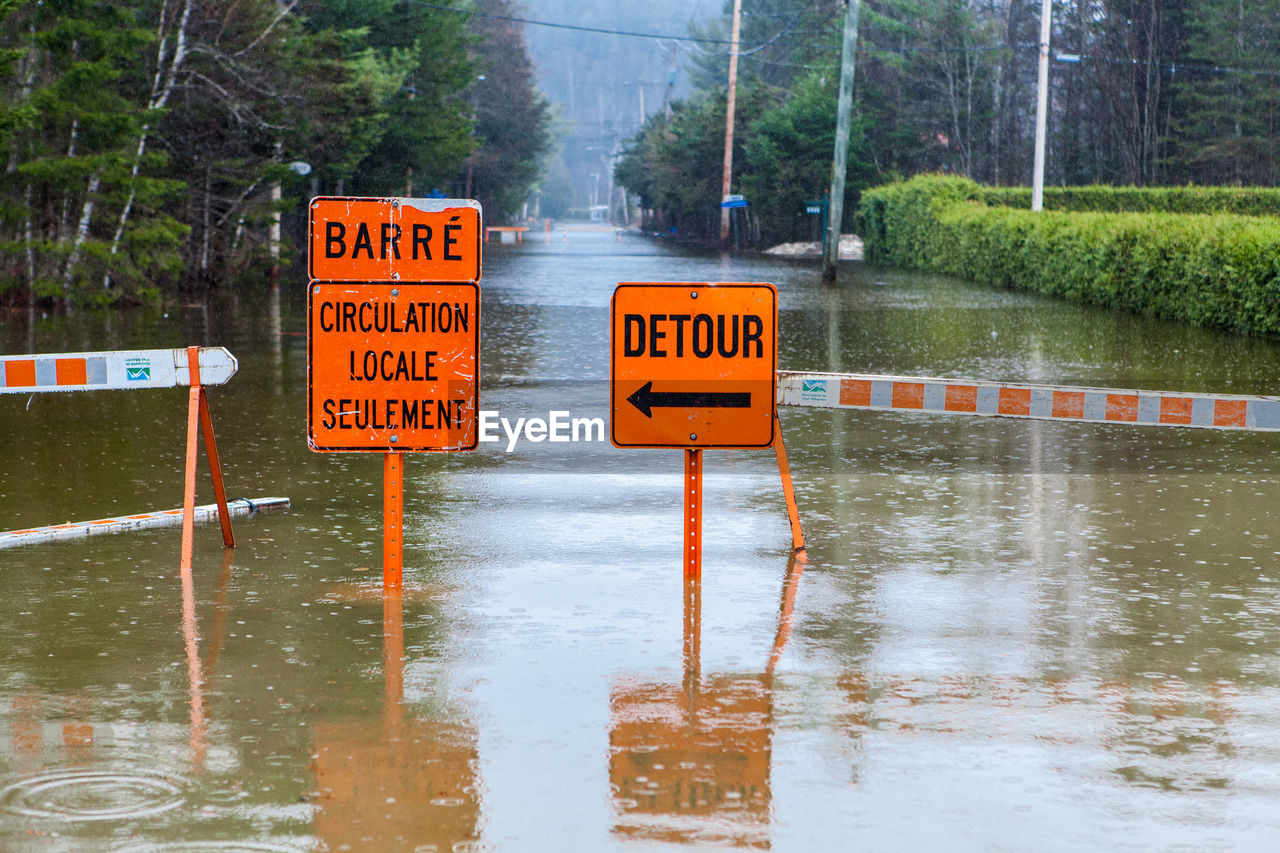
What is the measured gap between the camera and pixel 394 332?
7.16 metres

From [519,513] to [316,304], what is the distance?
2.42 metres

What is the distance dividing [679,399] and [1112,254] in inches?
862

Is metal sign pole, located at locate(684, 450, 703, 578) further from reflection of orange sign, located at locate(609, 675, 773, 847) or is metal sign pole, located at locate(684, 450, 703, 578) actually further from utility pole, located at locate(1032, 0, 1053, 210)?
utility pole, located at locate(1032, 0, 1053, 210)

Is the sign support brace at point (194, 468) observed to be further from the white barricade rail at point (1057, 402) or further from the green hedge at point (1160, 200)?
the green hedge at point (1160, 200)

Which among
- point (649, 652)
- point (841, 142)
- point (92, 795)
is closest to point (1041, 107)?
point (841, 142)

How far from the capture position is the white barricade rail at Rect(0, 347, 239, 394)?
7.86m

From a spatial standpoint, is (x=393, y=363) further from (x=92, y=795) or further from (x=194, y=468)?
(x=92, y=795)

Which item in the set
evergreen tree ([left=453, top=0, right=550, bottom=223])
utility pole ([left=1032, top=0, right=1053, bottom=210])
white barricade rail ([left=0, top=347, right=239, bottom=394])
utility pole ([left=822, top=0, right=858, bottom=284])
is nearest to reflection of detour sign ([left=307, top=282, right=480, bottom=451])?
white barricade rail ([left=0, top=347, right=239, bottom=394])

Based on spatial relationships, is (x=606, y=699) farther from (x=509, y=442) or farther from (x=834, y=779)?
(x=509, y=442)

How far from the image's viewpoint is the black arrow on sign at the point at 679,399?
7234 mm

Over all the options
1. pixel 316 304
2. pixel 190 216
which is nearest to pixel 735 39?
pixel 190 216

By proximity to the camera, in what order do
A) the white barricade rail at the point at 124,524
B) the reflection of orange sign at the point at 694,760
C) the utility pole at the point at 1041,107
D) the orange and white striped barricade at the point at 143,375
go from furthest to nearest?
the utility pole at the point at 1041,107 → the white barricade rail at the point at 124,524 → the orange and white striped barricade at the point at 143,375 → the reflection of orange sign at the point at 694,760

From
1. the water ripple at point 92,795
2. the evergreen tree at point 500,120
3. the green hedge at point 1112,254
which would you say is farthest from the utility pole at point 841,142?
the evergreen tree at point 500,120

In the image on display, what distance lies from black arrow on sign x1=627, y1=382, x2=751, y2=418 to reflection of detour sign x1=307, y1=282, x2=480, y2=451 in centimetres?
71
